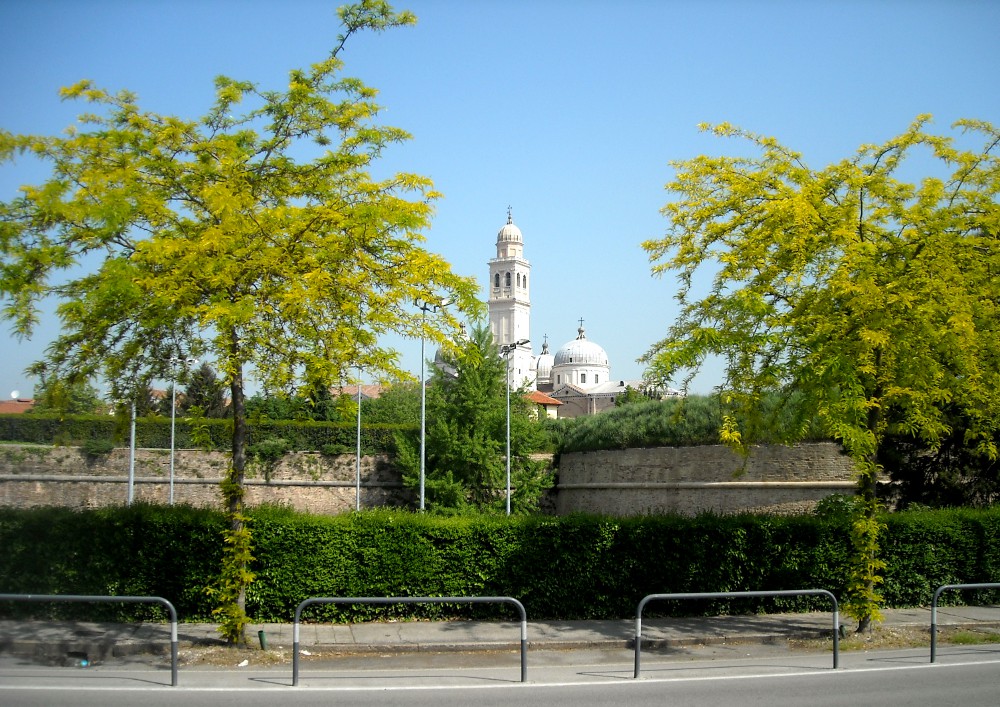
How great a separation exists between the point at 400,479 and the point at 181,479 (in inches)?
443

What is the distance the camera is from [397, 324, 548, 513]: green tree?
144ft

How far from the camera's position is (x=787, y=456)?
111ft

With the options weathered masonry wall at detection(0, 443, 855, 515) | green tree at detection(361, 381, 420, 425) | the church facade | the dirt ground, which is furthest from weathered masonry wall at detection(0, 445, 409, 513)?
the church facade

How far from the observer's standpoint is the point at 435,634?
13.5 meters

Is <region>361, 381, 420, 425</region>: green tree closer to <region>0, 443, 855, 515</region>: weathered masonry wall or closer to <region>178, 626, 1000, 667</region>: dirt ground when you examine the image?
<region>0, 443, 855, 515</region>: weathered masonry wall

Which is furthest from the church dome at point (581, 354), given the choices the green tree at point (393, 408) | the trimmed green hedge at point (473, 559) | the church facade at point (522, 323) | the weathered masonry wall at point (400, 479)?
the trimmed green hedge at point (473, 559)

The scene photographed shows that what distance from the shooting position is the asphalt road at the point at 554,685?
9.71 m

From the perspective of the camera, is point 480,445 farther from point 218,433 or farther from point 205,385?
point 205,385

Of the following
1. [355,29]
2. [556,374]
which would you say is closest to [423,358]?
[355,29]

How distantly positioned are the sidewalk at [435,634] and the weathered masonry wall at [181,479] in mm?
26535

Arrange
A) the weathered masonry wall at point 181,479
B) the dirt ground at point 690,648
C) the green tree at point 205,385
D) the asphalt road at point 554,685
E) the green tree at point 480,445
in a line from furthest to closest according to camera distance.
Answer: the green tree at point 480,445 → the weathered masonry wall at point 181,479 → the green tree at point 205,385 → the dirt ground at point 690,648 → the asphalt road at point 554,685

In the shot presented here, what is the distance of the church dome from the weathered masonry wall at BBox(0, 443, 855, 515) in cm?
8939

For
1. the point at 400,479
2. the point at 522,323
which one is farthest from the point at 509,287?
the point at 400,479

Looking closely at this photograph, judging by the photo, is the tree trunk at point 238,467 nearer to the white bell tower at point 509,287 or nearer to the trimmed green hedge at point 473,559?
the trimmed green hedge at point 473,559
